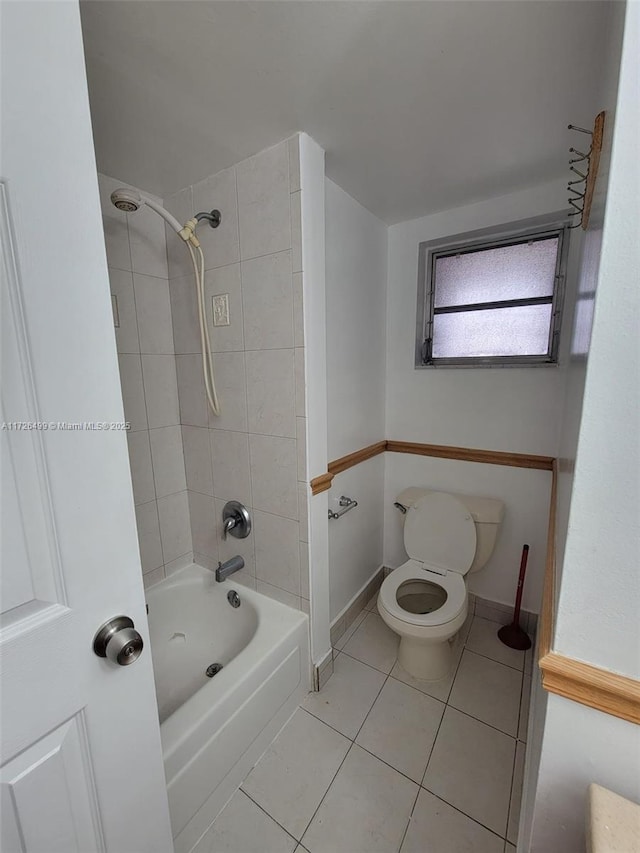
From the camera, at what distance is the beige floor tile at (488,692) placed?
1.43 m

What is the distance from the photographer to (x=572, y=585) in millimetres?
606

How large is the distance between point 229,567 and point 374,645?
887 millimetres

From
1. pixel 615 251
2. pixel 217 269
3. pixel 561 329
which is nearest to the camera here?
pixel 615 251

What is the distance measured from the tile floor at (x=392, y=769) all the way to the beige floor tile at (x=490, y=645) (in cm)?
1

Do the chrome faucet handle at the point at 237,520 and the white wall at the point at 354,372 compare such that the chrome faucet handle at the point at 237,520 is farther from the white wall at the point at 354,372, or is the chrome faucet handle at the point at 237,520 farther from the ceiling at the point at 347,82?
the ceiling at the point at 347,82

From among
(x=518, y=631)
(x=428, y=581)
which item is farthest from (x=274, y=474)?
(x=518, y=631)

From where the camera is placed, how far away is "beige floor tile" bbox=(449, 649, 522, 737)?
1.43 meters

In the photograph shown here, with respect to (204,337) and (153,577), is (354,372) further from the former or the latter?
(153,577)

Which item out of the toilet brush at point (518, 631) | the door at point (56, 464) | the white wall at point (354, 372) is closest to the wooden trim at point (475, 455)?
the white wall at point (354, 372)

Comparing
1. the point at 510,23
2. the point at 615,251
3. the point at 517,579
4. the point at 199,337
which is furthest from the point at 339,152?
the point at 517,579

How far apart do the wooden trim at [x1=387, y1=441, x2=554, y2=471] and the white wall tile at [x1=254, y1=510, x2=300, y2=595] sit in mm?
934

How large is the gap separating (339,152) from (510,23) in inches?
24.7

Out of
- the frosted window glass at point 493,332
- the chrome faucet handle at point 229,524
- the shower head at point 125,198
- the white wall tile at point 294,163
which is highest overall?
the white wall tile at point 294,163

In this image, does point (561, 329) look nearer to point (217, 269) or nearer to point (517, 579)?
point (517, 579)
